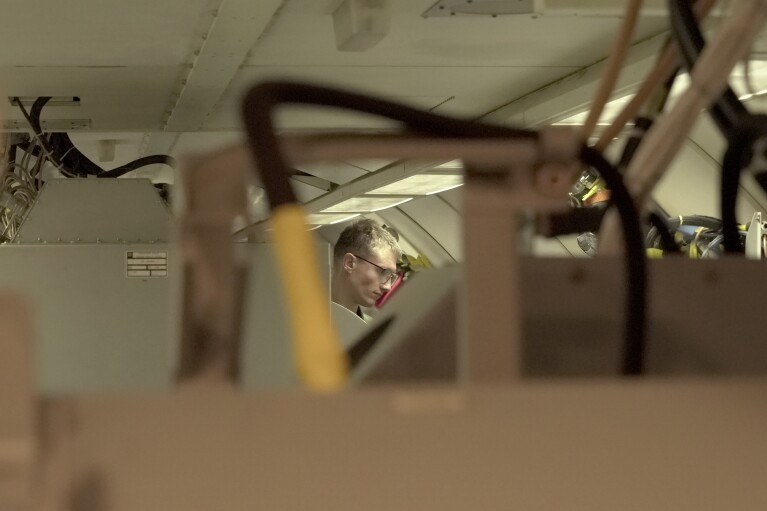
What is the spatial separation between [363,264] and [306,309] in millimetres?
4397

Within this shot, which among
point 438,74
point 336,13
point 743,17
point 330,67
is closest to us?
point 743,17

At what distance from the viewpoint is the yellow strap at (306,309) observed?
479mm

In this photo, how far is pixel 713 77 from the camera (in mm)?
637

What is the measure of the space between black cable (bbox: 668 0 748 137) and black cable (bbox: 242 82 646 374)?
0.42 feet

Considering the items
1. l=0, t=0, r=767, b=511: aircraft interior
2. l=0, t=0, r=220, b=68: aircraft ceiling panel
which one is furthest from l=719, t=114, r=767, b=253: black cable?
l=0, t=0, r=220, b=68: aircraft ceiling panel

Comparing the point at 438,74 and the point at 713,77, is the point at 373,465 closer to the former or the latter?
the point at 713,77

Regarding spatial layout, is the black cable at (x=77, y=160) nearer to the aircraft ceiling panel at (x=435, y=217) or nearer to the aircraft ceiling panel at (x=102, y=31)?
the aircraft ceiling panel at (x=102, y=31)

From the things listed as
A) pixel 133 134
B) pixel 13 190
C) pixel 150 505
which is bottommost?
pixel 150 505

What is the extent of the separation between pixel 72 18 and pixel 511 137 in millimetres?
1692

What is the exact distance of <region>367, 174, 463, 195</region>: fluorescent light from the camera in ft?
13.3

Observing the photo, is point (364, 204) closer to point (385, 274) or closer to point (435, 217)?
point (385, 274)

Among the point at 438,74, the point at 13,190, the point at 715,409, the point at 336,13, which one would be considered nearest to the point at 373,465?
the point at 715,409

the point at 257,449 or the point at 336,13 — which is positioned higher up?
the point at 336,13

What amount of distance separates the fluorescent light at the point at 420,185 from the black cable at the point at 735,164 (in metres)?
3.02
